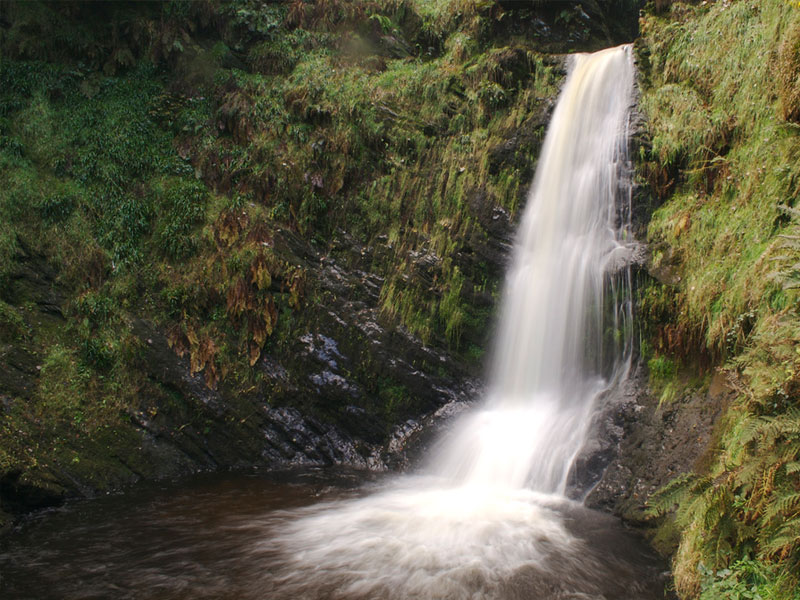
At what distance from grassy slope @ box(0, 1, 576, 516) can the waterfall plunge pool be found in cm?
153

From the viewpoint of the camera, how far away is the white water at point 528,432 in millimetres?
4730

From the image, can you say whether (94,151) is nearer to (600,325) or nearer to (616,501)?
(600,325)

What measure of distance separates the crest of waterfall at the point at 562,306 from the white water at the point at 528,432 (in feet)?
0.07

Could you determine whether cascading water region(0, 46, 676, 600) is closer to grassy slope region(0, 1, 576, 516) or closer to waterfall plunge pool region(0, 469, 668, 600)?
waterfall plunge pool region(0, 469, 668, 600)

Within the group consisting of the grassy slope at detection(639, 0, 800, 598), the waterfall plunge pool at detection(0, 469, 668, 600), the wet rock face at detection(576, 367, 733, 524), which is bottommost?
the waterfall plunge pool at detection(0, 469, 668, 600)

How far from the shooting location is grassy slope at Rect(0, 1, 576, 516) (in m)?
7.82

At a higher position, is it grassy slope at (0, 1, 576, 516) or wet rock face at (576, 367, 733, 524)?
grassy slope at (0, 1, 576, 516)

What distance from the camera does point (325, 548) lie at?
5.18m

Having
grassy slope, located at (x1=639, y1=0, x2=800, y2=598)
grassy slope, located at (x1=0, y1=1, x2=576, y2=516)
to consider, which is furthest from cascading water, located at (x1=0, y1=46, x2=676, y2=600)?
grassy slope, located at (x1=0, y1=1, x2=576, y2=516)

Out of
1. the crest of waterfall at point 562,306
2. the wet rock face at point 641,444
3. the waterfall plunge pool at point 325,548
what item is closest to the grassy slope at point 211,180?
the crest of waterfall at point 562,306

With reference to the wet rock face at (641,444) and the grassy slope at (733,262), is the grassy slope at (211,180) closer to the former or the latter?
the grassy slope at (733,262)

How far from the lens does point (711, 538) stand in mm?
3854

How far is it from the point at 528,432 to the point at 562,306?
2.15 metres

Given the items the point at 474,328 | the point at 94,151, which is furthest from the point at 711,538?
the point at 94,151
